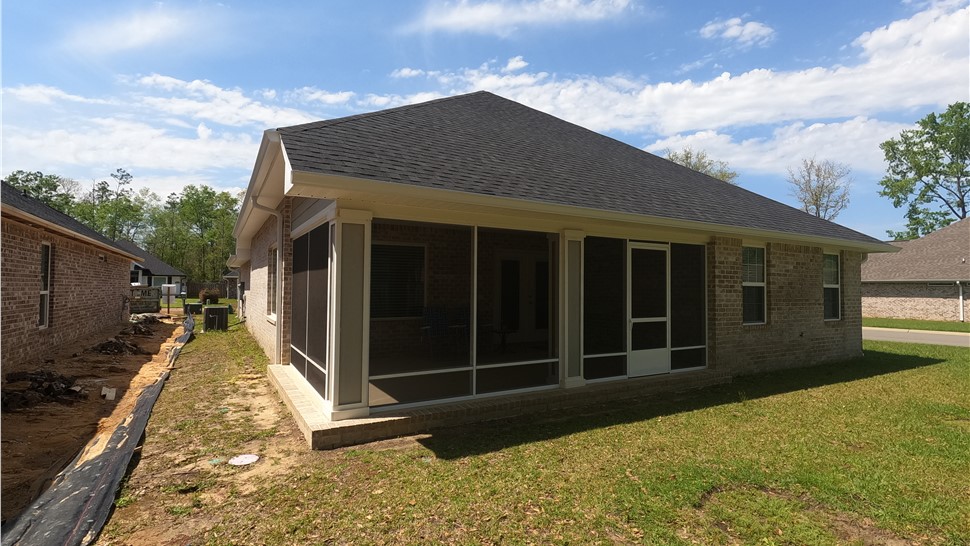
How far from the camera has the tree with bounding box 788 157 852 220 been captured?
36406 millimetres

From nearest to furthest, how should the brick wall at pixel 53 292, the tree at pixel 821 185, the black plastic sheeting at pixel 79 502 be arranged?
the black plastic sheeting at pixel 79 502 < the brick wall at pixel 53 292 < the tree at pixel 821 185

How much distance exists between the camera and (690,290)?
8.16 metres

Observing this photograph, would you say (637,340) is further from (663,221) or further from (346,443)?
(346,443)

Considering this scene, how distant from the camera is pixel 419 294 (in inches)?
388

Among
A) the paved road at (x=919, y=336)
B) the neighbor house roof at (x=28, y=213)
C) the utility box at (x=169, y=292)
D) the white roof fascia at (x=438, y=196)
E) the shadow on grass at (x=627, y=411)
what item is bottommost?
the paved road at (x=919, y=336)

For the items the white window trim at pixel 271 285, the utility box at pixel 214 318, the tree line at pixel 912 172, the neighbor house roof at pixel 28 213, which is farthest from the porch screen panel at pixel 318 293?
the tree line at pixel 912 172

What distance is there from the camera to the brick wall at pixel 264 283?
827 cm

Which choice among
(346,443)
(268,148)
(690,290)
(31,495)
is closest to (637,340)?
(690,290)

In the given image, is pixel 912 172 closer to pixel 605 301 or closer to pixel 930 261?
pixel 930 261

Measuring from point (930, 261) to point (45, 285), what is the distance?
33.9 meters

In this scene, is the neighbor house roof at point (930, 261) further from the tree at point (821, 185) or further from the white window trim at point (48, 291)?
the white window trim at point (48, 291)

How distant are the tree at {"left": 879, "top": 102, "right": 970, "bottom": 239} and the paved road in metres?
31.0

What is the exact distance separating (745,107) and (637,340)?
17.4 meters

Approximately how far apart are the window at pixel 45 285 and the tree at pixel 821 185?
44224 millimetres
